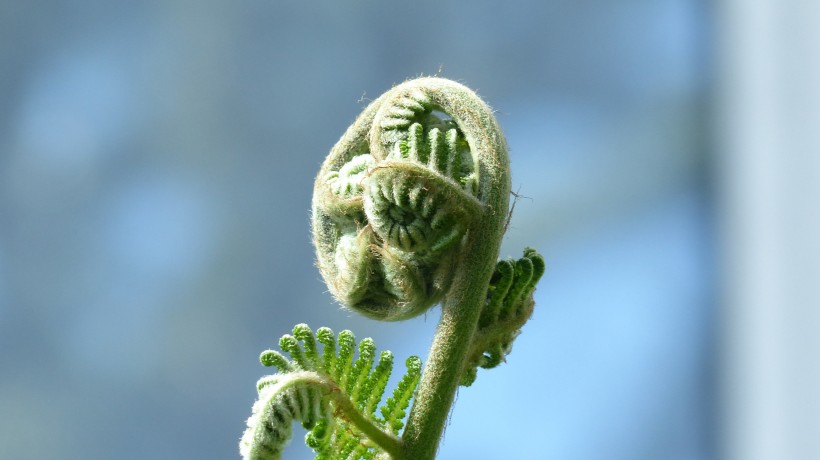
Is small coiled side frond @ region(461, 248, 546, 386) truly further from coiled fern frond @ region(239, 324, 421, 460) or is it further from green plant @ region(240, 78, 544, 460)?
coiled fern frond @ region(239, 324, 421, 460)

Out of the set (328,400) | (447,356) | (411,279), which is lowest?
(328,400)

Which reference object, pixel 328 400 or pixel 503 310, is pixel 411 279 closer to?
pixel 503 310

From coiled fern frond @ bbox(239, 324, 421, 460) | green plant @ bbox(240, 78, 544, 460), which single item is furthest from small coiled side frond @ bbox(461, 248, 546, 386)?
coiled fern frond @ bbox(239, 324, 421, 460)

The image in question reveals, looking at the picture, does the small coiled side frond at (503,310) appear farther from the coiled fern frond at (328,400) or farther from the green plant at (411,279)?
the coiled fern frond at (328,400)

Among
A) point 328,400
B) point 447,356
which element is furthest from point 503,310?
point 328,400

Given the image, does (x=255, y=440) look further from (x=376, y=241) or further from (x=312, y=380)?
(x=376, y=241)

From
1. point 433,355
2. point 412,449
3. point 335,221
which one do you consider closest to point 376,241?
point 335,221

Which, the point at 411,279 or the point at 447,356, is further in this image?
the point at 411,279

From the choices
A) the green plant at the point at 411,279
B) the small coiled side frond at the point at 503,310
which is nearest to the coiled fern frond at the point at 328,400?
the green plant at the point at 411,279
